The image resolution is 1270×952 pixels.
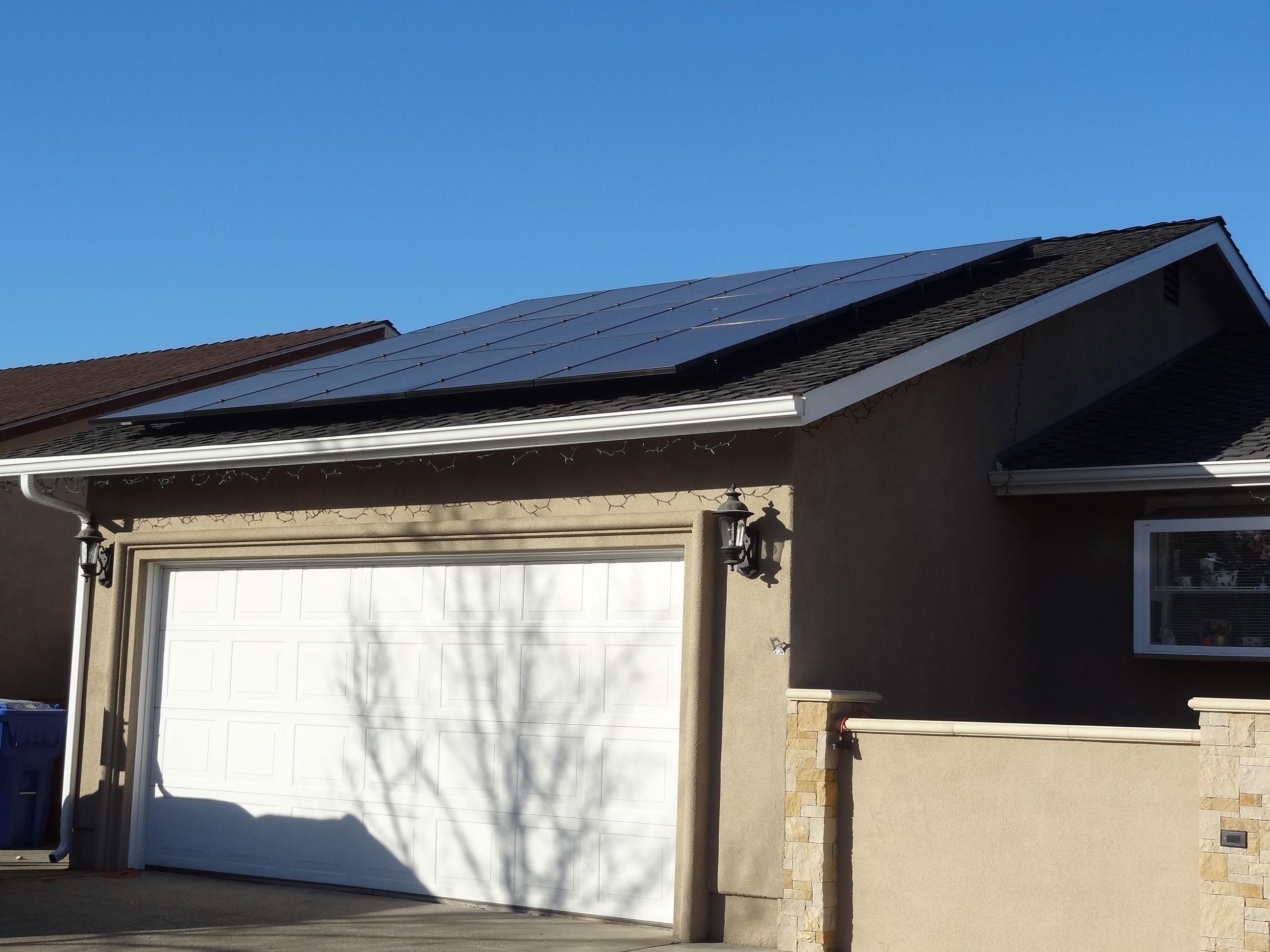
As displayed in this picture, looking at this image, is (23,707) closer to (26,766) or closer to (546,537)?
(26,766)

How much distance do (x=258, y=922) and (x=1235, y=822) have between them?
5.41 m

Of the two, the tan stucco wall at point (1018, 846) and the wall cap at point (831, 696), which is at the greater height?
the wall cap at point (831, 696)

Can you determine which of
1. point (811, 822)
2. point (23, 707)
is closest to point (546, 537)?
point (811, 822)

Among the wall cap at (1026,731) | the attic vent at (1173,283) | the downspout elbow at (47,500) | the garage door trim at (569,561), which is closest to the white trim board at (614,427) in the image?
the downspout elbow at (47,500)

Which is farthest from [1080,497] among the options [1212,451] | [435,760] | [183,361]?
[183,361]

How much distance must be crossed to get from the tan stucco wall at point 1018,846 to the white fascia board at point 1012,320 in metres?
1.87

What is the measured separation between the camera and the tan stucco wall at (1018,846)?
6.55m

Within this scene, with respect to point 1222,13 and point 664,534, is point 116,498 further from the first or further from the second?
point 1222,13

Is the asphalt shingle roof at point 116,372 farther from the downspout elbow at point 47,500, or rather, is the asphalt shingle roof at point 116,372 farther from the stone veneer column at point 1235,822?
the stone veneer column at point 1235,822

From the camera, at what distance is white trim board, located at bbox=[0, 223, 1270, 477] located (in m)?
7.54

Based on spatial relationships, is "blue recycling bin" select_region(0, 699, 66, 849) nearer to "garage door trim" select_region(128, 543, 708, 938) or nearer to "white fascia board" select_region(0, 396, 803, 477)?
"garage door trim" select_region(128, 543, 708, 938)

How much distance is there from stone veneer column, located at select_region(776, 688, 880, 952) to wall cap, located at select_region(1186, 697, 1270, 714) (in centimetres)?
186

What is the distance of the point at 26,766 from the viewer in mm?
→ 11297

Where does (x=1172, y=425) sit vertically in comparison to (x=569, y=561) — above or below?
above
